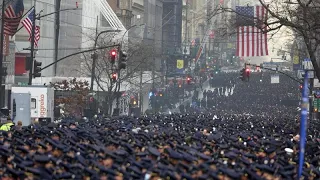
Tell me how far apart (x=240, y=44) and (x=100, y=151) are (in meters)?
28.3

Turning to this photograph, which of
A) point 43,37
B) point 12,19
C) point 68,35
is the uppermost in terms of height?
point 68,35

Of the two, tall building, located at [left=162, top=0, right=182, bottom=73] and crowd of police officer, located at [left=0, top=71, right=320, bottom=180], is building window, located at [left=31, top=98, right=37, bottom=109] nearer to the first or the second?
crowd of police officer, located at [left=0, top=71, right=320, bottom=180]

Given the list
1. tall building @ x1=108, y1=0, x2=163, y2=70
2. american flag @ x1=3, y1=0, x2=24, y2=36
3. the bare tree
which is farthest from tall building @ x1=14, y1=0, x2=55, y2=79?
american flag @ x1=3, y1=0, x2=24, y2=36

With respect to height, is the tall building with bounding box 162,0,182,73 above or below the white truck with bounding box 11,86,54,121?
above

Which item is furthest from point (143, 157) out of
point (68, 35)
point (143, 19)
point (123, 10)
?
point (143, 19)

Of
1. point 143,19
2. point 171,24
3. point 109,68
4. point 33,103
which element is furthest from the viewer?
point 171,24

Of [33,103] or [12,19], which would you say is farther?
[12,19]

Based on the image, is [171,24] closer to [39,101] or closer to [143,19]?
[143,19]

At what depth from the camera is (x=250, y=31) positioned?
140ft

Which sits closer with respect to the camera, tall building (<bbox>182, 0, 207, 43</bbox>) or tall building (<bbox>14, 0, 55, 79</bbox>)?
tall building (<bbox>14, 0, 55, 79</bbox>)

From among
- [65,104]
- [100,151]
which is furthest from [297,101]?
[100,151]

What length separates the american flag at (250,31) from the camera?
1618 inches

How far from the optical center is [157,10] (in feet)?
433

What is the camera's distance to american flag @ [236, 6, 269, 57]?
41094 mm
